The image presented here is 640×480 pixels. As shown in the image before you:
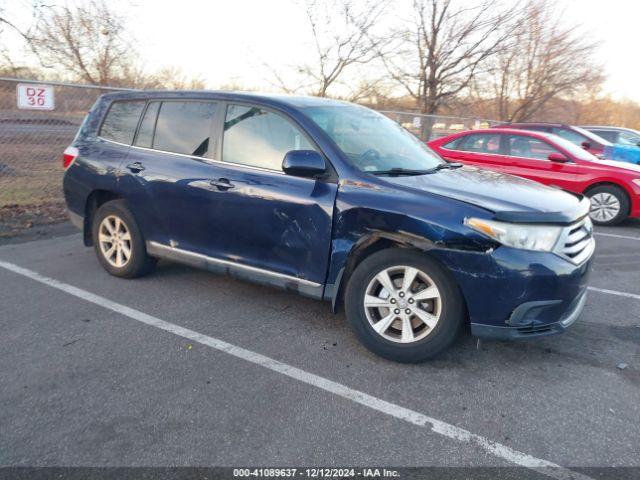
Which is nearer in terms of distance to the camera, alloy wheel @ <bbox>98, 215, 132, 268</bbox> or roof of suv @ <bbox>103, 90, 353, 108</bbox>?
roof of suv @ <bbox>103, 90, 353, 108</bbox>

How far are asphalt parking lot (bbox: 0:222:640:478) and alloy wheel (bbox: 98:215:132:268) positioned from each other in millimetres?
445

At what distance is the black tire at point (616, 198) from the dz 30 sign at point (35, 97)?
28.0 feet

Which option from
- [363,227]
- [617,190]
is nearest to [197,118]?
[363,227]

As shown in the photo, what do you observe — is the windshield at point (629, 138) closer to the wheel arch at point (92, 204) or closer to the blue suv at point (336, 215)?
the blue suv at point (336, 215)

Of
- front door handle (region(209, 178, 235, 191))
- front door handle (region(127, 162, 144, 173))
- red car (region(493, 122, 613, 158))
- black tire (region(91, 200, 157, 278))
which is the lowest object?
black tire (region(91, 200, 157, 278))

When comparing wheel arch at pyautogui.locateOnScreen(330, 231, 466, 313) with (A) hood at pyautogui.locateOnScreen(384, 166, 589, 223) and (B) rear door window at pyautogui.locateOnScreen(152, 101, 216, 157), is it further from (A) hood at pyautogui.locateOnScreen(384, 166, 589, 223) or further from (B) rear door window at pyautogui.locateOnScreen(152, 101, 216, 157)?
(B) rear door window at pyautogui.locateOnScreen(152, 101, 216, 157)

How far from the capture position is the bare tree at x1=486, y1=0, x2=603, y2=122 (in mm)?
19969

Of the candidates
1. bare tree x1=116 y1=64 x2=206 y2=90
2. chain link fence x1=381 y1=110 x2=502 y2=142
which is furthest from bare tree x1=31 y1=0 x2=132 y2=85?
chain link fence x1=381 y1=110 x2=502 y2=142

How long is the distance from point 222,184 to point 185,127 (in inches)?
30.5

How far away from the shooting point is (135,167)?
4543mm

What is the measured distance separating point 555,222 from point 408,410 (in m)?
1.50

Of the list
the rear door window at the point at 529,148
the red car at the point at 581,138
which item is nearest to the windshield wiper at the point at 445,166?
the rear door window at the point at 529,148

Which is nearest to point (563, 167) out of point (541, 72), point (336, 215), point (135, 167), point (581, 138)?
point (581, 138)

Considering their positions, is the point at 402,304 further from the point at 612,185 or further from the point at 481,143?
the point at 612,185
